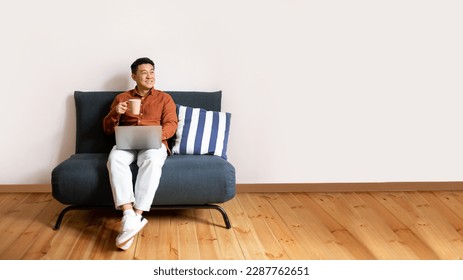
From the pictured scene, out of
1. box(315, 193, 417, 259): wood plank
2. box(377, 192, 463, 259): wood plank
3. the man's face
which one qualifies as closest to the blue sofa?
the man's face

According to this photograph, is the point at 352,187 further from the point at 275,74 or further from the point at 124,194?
the point at 124,194

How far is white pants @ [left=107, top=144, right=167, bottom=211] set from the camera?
3062mm

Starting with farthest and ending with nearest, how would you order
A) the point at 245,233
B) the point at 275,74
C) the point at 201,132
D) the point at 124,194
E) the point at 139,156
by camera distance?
the point at 275,74, the point at 201,132, the point at 139,156, the point at 245,233, the point at 124,194

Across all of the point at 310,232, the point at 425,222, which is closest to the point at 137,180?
the point at 310,232

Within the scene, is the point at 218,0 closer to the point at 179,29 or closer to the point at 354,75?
the point at 179,29

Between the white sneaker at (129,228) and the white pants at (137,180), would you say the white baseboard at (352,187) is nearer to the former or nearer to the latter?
the white pants at (137,180)

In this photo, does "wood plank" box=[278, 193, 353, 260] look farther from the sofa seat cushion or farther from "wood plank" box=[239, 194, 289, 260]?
the sofa seat cushion

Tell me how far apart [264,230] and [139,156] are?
2.78ft

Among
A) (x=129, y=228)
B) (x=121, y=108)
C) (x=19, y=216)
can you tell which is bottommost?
(x=19, y=216)

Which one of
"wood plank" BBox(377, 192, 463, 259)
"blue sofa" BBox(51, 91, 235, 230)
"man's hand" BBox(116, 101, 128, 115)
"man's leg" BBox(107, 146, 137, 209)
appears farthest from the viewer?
"man's hand" BBox(116, 101, 128, 115)

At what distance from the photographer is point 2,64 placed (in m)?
3.89

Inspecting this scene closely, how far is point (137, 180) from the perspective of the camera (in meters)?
3.12

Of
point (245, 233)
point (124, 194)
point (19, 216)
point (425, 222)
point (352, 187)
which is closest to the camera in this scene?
point (124, 194)

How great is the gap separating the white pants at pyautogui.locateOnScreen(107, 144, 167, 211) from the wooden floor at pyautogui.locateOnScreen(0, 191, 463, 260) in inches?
8.2
